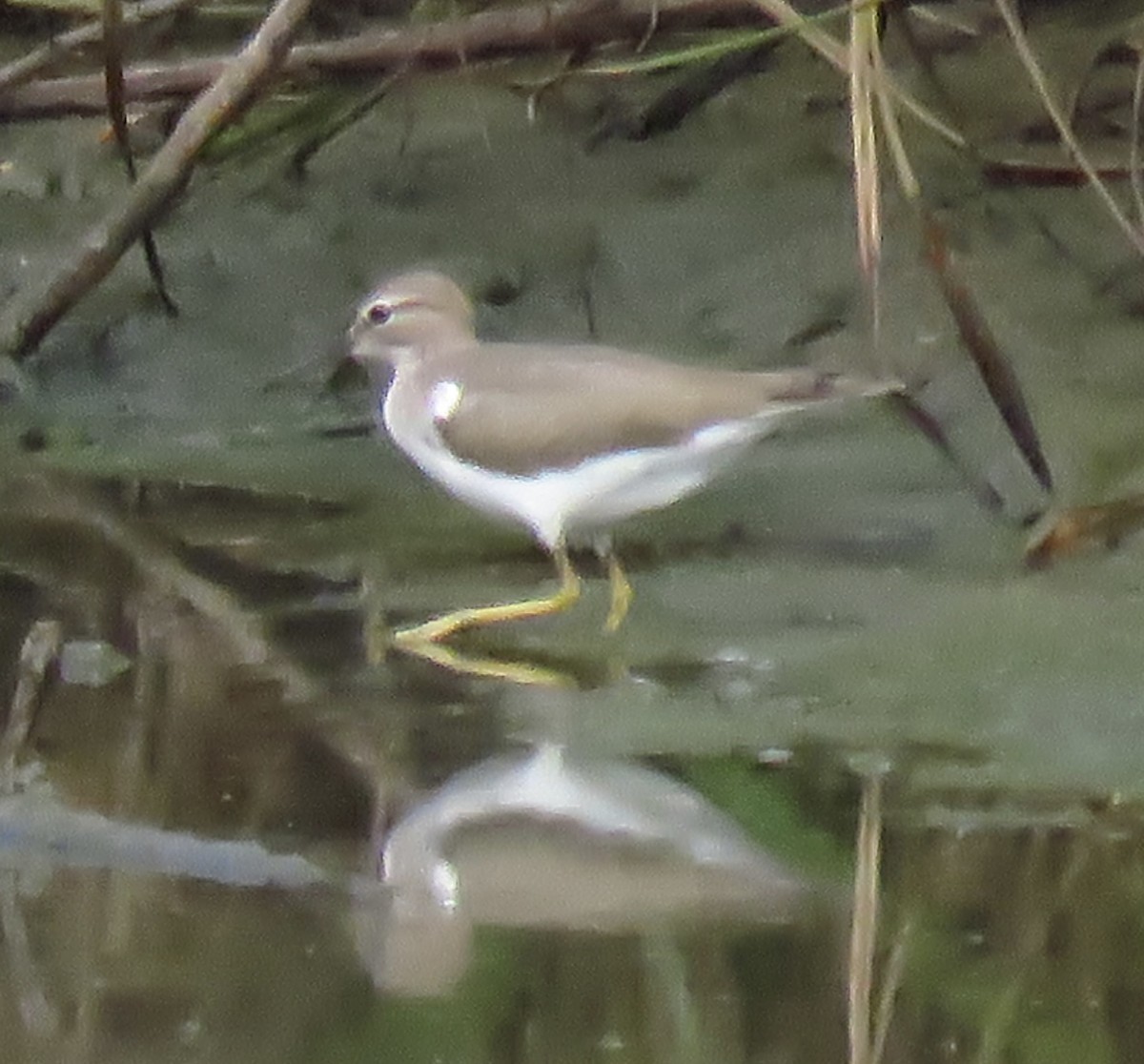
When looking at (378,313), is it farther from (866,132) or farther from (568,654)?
(866,132)

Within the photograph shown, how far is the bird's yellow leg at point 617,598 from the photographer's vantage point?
4.88 meters

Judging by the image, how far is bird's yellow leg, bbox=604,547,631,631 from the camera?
4875mm

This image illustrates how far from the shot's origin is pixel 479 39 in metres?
6.11

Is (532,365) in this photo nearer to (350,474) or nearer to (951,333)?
(350,474)

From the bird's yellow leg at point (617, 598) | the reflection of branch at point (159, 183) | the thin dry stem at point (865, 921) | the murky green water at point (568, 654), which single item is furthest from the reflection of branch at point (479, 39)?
the thin dry stem at point (865, 921)

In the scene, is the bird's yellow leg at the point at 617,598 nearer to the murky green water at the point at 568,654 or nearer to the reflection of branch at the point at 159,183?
the murky green water at the point at 568,654

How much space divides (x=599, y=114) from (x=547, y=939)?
12.1 ft

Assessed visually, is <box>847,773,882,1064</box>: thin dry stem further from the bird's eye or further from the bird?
the bird's eye

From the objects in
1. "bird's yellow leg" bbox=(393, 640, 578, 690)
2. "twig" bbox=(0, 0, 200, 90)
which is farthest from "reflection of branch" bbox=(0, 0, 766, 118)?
"bird's yellow leg" bbox=(393, 640, 578, 690)

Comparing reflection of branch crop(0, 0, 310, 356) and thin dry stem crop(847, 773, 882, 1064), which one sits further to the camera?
reflection of branch crop(0, 0, 310, 356)

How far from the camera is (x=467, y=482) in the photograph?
4.89 m

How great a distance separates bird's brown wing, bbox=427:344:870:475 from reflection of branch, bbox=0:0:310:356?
1126 millimetres

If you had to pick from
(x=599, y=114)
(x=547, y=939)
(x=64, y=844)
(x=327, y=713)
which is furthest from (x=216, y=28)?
(x=547, y=939)

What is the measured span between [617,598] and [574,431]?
0.35m
